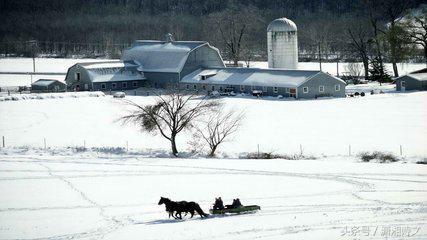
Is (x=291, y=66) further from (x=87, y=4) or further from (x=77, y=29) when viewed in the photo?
(x=87, y=4)

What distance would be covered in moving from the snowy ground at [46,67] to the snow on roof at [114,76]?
9.92m

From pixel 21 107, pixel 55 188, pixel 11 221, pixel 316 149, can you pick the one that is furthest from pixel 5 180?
pixel 21 107

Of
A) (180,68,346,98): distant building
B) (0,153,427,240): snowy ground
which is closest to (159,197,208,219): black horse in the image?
(0,153,427,240): snowy ground

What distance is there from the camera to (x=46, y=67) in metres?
89.1

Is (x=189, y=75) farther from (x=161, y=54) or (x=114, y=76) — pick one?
(x=114, y=76)

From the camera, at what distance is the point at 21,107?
47.6 m

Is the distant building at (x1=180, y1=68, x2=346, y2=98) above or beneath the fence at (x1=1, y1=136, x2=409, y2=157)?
above

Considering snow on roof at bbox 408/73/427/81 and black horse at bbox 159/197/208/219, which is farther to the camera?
snow on roof at bbox 408/73/427/81

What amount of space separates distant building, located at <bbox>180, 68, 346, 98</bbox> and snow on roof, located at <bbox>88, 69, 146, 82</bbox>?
5807 mm

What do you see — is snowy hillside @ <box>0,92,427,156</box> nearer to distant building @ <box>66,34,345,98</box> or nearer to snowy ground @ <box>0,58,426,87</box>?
distant building @ <box>66,34,345,98</box>

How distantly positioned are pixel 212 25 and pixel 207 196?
99101mm

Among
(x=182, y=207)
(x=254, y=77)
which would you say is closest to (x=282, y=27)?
(x=254, y=77)

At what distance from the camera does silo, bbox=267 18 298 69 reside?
61.5 metres

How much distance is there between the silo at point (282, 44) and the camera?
61.5m
